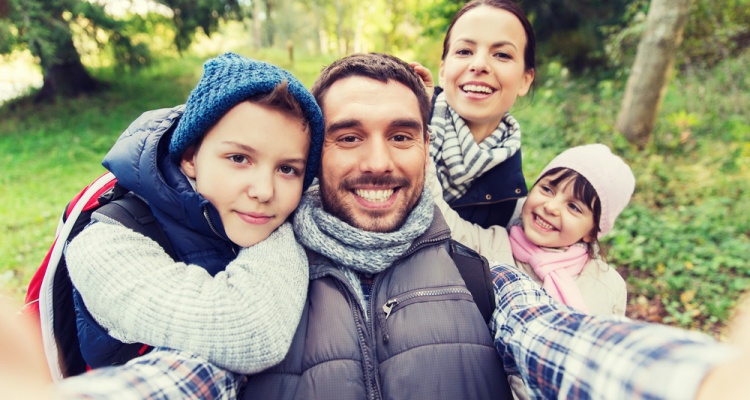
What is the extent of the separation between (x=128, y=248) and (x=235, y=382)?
1.88ft

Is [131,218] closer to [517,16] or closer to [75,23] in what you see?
[517,16]

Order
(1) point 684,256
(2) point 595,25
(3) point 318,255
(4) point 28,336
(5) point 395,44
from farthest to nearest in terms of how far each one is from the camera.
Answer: (5) point 395,44, (2) point 595,25, (1) point 684,256, (3) point 318,255, (4) point 28,336

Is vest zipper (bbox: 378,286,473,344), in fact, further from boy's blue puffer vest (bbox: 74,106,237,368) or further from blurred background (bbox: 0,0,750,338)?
blurred background (bbox: 0,0,750,338)

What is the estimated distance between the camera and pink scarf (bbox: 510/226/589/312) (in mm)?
2178

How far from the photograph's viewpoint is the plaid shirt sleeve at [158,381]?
1.00 m

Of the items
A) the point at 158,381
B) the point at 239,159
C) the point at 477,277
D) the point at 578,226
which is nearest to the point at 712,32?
the point at 578,226

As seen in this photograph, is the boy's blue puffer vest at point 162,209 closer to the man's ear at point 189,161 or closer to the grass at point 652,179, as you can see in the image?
the man's ear at point 189,161

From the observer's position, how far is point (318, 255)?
1.78m

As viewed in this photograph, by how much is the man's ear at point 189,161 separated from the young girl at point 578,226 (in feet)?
5.78

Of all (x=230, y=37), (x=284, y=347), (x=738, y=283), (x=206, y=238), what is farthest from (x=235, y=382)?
(x=230, y=37)

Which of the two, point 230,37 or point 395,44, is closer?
point 395,44

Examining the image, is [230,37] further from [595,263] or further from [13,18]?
[595,263]

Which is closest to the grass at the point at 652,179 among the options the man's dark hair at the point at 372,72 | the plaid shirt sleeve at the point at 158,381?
the man's dark hair at the point at 372,72

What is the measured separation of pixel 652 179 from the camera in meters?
5.63
